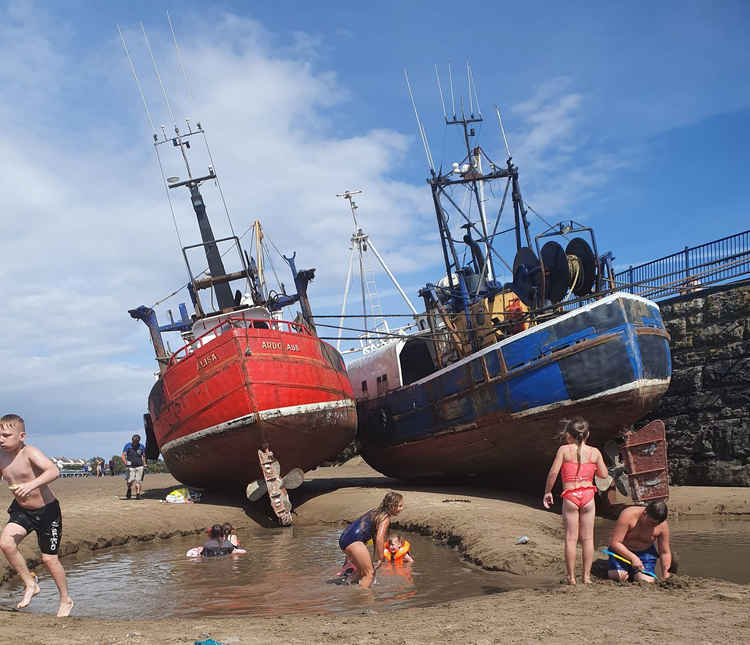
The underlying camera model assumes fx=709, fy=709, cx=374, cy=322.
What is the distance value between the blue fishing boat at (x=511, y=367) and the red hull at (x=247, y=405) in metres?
2.15

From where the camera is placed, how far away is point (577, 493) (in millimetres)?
6555

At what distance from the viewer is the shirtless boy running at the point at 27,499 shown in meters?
5.89

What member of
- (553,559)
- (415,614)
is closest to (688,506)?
(553,559)

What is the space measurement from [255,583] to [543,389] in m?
7.47

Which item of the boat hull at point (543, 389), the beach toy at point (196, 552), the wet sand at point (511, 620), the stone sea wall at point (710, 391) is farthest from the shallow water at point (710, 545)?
the beach toy at point (196, 552)

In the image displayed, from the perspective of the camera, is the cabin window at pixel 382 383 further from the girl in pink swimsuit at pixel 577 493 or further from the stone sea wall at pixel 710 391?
the girl in pink swimsuit at pixel 577 493

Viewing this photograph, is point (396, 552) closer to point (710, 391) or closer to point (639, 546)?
point (639, 546)

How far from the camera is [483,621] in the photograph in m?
5.23

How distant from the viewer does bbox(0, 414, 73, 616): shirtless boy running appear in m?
5.89

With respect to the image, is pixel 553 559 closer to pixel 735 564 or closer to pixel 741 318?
pixel 735 564

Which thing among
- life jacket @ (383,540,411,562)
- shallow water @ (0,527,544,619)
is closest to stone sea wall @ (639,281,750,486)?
shallow water @ (0,527,544,619)

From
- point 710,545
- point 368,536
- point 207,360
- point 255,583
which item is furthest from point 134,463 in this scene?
point 710,545

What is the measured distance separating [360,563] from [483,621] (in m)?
2.60

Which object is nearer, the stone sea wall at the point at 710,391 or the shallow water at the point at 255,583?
the shallow water at the point at 255,583
